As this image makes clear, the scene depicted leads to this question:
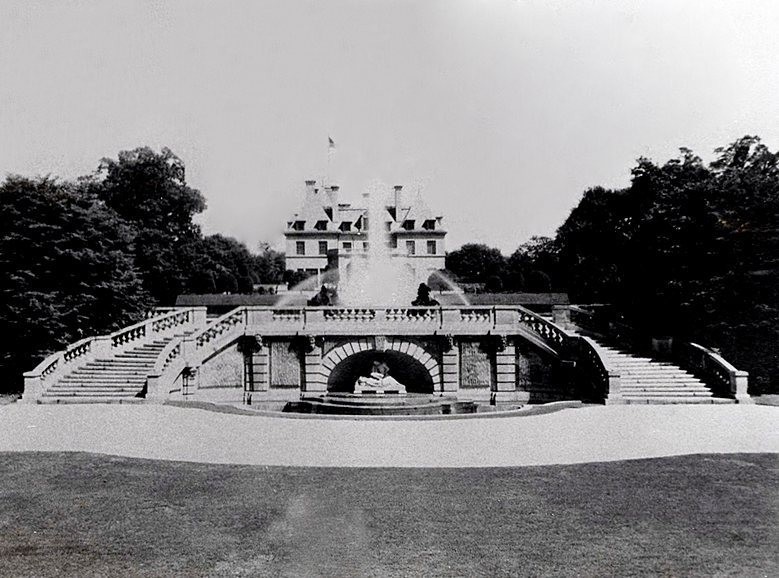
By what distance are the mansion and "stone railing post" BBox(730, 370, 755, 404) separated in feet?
192

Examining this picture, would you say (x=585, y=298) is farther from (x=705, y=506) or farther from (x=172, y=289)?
(x=705, y=506)

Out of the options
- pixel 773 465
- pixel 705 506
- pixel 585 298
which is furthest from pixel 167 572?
pixel 585 298

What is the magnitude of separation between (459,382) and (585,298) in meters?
29.3

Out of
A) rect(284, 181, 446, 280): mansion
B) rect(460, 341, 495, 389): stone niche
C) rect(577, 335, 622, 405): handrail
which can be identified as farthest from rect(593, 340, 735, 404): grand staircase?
rect(284, 181, 446, 280): mansion

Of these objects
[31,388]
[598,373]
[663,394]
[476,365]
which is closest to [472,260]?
[476,365]

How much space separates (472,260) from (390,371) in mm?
77810

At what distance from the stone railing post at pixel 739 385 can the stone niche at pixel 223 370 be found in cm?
1699

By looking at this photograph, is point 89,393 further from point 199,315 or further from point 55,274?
point 55,274

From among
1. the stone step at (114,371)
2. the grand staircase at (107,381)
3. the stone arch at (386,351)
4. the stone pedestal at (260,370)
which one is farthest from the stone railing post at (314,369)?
the stone step at (114,371)

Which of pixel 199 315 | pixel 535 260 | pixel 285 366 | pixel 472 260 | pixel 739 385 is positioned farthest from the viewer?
pixel 472 260

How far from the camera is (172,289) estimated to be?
4756 centimetres

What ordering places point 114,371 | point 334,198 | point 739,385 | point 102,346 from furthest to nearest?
point 334,198, point 102,346, point 114,371, point 739,385

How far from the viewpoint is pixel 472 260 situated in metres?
105

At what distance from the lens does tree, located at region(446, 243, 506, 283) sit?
103000mm
